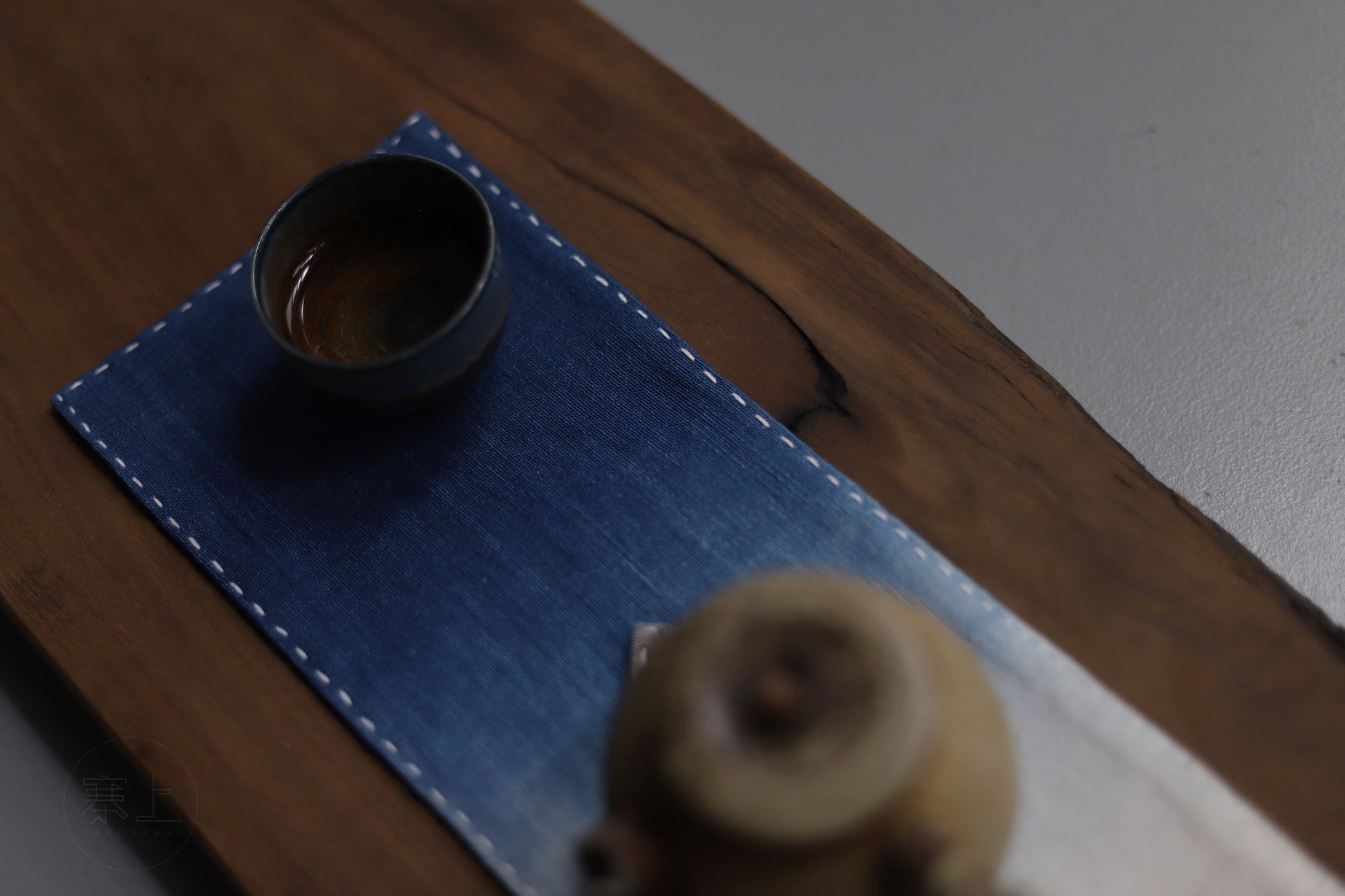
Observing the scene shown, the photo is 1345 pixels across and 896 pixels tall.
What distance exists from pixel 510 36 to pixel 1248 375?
54 centimetres

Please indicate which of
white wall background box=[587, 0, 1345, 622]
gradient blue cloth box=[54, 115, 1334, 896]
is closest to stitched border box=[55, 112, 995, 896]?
gradient blue cloth box=[54, 115, 1334, 896]

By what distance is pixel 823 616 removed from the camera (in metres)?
0.35

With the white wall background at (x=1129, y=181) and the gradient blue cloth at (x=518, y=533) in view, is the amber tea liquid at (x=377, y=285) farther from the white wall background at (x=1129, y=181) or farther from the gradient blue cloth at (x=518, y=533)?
the white wall background at (x=1129, y=181)

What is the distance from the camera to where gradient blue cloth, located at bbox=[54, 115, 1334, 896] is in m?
0.49

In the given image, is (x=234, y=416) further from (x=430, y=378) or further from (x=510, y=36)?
(x=510, y=36)

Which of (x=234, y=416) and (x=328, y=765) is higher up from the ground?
(x=234, y=416)

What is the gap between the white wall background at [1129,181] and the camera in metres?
0.67

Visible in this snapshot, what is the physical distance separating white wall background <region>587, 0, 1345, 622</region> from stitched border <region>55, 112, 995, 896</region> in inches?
10.0

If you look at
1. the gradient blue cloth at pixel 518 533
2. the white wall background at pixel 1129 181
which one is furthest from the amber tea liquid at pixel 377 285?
the white wall background at pixel 1129 181

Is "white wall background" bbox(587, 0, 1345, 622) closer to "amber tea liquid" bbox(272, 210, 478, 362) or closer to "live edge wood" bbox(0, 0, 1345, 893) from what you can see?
"live edge wood" bbox(0, 0, 1345, 893)

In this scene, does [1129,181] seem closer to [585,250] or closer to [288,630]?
[585,250]

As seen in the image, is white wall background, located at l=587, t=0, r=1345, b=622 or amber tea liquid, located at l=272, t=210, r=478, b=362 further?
white wall background, located at l=587, t=0, r=1345, b=622

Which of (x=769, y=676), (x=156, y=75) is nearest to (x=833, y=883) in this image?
(x=769, y=676)

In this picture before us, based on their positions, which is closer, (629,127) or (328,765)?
(328,765)
